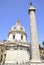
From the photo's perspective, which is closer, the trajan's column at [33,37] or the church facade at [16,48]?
the trajan's column at [33,37]

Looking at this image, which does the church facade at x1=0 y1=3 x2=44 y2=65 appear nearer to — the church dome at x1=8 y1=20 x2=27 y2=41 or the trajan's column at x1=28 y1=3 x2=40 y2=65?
the church dome at x1=8 y1=20 x2=27 y2=41

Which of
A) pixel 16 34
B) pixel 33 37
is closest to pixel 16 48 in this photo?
pixel 16 34

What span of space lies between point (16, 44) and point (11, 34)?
4965 mm

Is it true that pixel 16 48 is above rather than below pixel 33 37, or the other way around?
below

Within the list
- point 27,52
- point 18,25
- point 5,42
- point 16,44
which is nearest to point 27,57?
point 27,52

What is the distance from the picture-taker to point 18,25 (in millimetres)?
52875

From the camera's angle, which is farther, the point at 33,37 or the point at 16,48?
the point at 16,48

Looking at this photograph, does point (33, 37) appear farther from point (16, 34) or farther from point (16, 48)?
point (16, 34)

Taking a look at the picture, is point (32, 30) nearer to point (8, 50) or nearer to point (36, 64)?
point (36, 64)

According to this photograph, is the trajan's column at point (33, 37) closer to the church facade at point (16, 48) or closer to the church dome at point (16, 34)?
the church facade at point (16, 48)

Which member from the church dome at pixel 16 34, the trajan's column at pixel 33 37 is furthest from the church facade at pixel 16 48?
the trajan's column at pixel 33 37

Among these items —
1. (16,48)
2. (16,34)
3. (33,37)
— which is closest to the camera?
(33,37)

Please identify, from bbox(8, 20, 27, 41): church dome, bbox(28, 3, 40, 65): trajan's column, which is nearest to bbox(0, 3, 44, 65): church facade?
bbox(8, 20, 27, 41): church dome

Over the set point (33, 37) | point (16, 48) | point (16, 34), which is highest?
point (16, 34)
